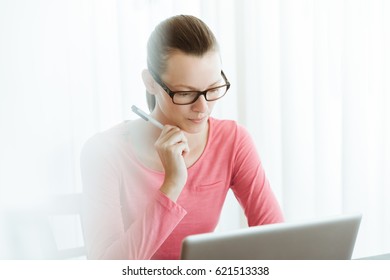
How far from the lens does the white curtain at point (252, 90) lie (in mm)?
1359

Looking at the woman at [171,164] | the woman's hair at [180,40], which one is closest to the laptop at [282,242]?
the woman at [171,164]

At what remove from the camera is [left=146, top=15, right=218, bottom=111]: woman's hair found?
1092mm

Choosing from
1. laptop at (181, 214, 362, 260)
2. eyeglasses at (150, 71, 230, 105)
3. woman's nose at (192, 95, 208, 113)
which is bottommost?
laptop at (181, 214, 362, 260)

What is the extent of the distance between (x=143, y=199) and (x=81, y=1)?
21.9 inches

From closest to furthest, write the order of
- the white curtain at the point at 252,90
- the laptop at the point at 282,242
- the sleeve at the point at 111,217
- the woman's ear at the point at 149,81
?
the laptop at the point at 282,242, the sleeve at the point at 111,217, the woman's ear at the point at 149,81, the white curtain at the point at 252,90

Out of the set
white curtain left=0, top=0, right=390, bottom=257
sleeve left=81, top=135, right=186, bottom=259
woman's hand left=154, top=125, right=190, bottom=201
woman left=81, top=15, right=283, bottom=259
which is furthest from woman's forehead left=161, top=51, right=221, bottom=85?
white curtain left=0, top=0, right=390, bottom=257

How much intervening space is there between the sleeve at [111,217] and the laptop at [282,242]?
340 mm

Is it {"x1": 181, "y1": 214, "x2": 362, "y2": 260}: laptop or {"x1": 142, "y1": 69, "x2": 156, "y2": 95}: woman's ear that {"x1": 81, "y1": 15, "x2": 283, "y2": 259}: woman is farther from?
{"x1": 181, "y1": 214, "x2": 362, "y2": 260}: laptop

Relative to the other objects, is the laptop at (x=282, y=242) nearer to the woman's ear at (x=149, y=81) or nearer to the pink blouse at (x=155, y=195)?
the pink blouse at (x=155, y=195)

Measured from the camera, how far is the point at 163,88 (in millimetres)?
1119

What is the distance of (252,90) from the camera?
1.68 meters

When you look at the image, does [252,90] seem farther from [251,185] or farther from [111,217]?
[111,217]
